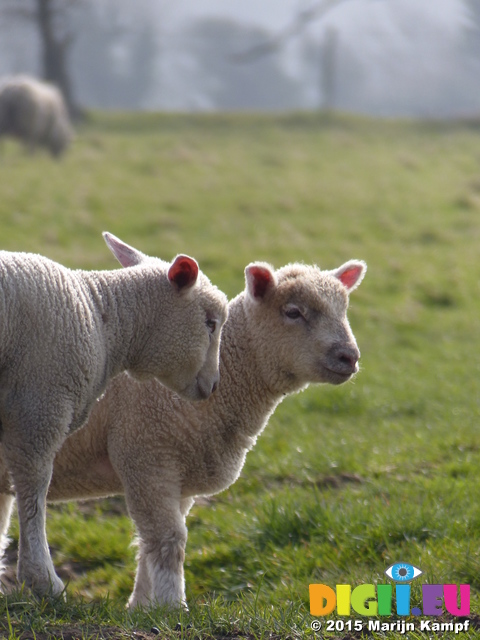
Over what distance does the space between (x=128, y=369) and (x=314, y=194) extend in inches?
531

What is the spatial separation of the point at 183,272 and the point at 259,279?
2.19 feet

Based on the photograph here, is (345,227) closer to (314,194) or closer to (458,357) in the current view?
(314,194)

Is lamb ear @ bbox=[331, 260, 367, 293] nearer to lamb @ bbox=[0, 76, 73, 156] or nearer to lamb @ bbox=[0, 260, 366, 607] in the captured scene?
lamb @ bbox=[0, 260, 366, 607]

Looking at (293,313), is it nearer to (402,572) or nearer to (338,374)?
(338,374)

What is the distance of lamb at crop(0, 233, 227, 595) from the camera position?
3.38 meters

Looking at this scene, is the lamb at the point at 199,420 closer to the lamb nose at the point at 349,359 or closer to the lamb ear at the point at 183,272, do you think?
the lamb nose at the point at 349,359

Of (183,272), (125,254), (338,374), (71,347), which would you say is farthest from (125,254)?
(338,374)

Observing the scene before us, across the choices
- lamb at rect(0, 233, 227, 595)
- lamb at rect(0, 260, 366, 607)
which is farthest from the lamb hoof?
lamb at rect(0, 260, 366, 607)

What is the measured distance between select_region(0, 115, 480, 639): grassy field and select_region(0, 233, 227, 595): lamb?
0.49 m

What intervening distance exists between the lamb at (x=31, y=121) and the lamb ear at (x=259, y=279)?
59.3 feet

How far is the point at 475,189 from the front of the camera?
723 inches

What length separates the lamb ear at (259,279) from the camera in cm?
426

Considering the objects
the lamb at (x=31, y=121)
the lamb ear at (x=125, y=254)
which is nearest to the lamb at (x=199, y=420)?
the lamb ear at (x=125, y=254)

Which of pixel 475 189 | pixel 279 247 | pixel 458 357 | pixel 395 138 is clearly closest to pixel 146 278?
pixel 458 357
